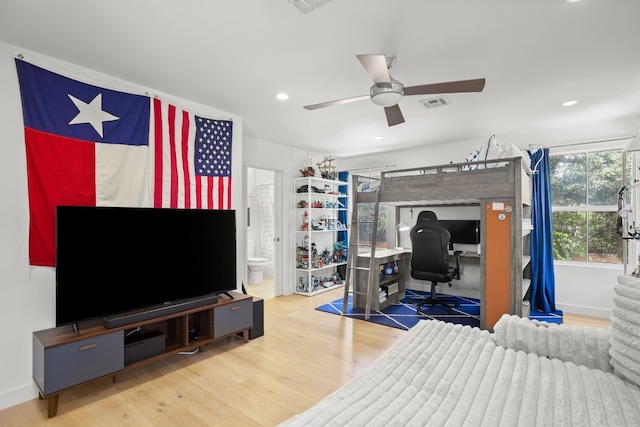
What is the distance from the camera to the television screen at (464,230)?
4.88m

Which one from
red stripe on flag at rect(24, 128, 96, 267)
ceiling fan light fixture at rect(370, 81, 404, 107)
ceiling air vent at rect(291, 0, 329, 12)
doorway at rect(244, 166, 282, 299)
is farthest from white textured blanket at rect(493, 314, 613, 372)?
doorway at rect(244, 166, 282, 299)

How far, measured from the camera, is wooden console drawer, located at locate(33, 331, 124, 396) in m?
2.06

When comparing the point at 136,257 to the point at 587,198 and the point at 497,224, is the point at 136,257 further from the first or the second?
the point at 587,198

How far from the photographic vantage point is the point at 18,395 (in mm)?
2256

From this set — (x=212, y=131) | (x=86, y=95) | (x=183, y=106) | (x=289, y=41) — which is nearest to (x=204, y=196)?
(x=212, y=131)

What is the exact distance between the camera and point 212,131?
352 centimetres

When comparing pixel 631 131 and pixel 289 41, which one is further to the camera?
pixel 631 131

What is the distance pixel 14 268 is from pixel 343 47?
2904 mm

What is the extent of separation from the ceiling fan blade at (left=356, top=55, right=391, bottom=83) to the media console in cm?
248

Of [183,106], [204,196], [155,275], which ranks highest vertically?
[183,106]

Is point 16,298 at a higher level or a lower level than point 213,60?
lower

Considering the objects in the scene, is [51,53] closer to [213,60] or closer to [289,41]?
[213,60]

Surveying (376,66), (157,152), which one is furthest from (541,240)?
(157,152)

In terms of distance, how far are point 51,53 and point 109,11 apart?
913 mm
